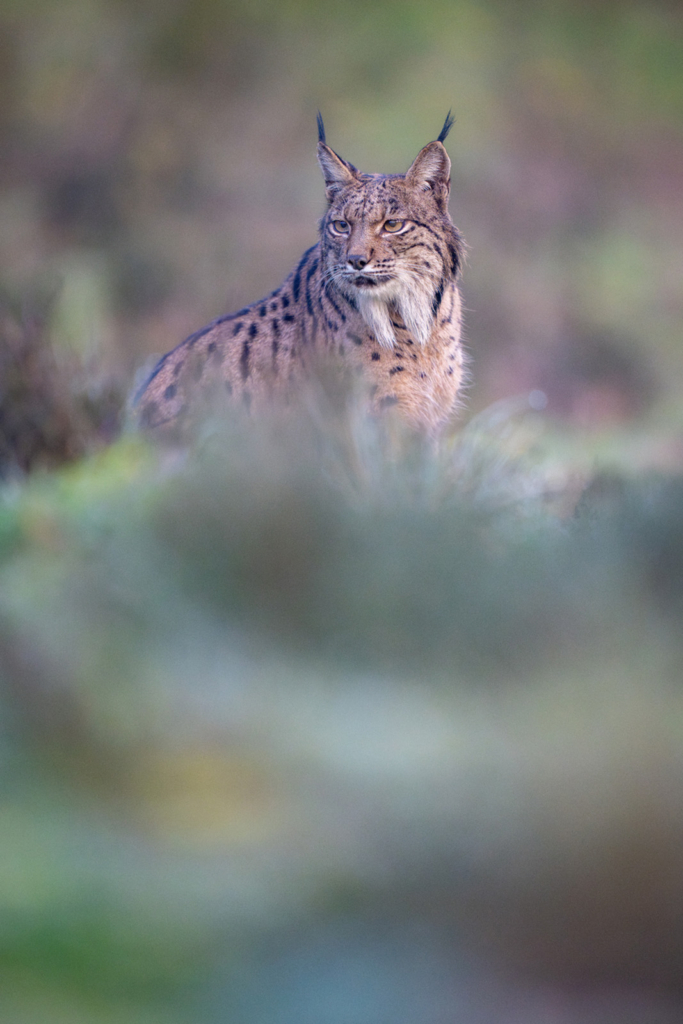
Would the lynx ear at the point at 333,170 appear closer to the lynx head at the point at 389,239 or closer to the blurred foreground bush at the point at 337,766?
the lynx head at the point at 389,239

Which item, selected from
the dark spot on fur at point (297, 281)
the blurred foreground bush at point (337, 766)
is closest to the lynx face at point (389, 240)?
the dark spot on fur at point (297, 281)

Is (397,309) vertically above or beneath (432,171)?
beneath

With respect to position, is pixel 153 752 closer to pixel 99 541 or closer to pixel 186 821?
pixel 186 821

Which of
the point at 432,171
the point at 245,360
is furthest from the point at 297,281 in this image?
the point at 432,171

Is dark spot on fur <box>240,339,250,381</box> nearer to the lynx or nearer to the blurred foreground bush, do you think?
the lynx

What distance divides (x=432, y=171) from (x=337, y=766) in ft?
7.26

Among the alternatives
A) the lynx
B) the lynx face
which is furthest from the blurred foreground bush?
the lynx face

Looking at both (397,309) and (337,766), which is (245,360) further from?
(337,766)

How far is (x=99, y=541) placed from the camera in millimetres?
1610

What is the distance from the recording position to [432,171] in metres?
3.10

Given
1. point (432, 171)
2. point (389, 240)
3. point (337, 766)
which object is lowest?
point (337, 766)

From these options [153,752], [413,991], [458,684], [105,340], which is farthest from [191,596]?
[105,340]

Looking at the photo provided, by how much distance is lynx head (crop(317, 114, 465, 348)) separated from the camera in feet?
10.3

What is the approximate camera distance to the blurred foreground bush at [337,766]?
1247 millimetres
